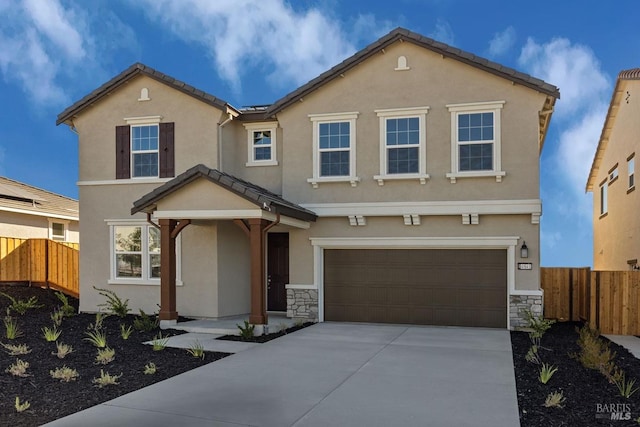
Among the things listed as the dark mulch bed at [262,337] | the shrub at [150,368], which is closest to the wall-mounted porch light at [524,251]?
the dark mulch bed at [262,337]

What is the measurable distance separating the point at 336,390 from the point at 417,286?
686 cm

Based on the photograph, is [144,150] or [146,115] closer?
[146,115]

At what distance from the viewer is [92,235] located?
15375mm

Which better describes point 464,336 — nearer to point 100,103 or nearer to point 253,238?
point 253,238

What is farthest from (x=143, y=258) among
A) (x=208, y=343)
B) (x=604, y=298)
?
(x=604, y=298)

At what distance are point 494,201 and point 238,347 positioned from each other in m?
7.08

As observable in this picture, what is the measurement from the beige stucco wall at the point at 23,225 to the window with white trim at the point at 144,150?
789 cm

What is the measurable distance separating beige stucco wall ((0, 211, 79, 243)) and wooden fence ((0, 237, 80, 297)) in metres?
1.36

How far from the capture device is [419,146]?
13.4 meters

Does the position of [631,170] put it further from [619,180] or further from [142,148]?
[142,148]

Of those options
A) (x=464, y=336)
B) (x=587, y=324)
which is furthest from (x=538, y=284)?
(x=464, y=336)

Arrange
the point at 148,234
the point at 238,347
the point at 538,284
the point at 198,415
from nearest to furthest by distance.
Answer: the point at 198,415
the point at 238,347
the point at 538,284
the point at 148,234

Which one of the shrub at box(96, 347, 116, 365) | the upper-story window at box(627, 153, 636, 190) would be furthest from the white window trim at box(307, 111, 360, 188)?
the upper-story window at box(627, 153, 636, 190)

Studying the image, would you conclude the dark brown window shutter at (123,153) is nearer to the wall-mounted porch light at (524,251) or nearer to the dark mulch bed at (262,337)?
the dark mulch bed at (262,337)
